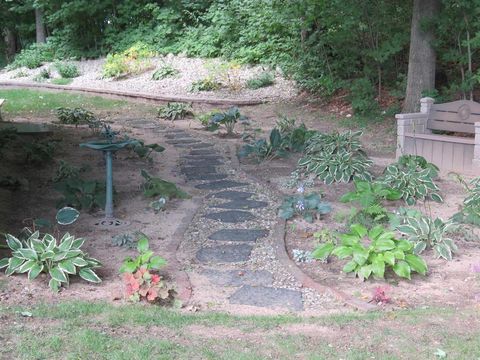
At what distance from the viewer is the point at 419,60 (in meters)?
9.45

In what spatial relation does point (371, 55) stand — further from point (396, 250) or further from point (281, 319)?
point (281, 319)

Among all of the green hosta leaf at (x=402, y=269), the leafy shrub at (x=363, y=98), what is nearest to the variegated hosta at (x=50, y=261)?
the green hosta leaf at (x=402, y=269)

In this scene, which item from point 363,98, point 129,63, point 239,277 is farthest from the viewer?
point 129,63

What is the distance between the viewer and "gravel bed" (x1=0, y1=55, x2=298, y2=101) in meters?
13.4

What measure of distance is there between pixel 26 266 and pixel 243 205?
2517mm

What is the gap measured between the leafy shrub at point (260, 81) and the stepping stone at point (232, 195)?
7444 mm

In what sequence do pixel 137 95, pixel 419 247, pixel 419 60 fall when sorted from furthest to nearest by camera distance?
pixel 137 95, pixel 419 60, pixel 419 247

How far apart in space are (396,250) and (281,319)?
119cm

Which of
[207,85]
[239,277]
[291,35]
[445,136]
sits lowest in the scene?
[239,277]

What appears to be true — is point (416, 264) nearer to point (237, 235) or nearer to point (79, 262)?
point (237, 235)

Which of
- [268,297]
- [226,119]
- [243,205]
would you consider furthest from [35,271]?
[226,119]

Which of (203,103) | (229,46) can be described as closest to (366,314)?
(203,103)

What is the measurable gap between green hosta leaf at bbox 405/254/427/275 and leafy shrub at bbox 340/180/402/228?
954 millimetres

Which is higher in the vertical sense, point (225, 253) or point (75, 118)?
point (75, 118)
